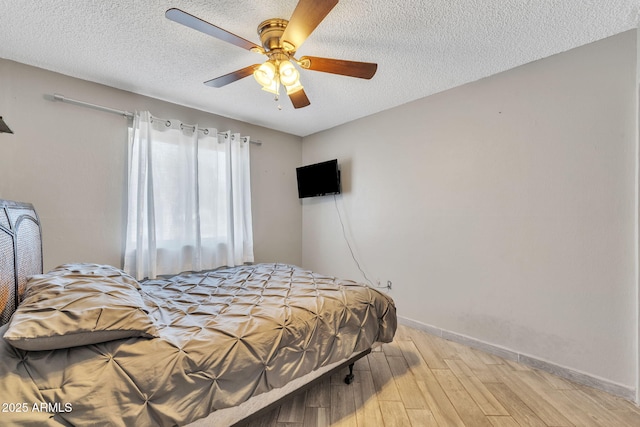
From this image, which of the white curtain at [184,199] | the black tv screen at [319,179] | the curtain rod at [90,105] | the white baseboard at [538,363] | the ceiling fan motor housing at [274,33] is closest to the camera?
the ceiling fan motor housing at [274,33]

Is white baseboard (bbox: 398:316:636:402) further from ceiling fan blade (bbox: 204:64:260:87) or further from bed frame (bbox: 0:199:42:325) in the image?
bed frame (bbox: 0:199:42:325)

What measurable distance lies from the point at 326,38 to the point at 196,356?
2088 mm

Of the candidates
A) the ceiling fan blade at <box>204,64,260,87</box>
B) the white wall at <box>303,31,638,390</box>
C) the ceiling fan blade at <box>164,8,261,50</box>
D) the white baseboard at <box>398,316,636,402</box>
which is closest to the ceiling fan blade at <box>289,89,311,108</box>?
the ceiling fan blade at <box>204,64,260,87</box>

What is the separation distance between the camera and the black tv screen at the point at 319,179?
3.56m

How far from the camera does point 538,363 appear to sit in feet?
6.93

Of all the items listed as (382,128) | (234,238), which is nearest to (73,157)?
(234,238)

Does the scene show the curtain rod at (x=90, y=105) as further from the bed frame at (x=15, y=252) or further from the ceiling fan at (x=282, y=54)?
the ceiling fan at (x=282, y=54)

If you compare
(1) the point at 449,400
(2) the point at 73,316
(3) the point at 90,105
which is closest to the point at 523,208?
(1) the point at 449,400

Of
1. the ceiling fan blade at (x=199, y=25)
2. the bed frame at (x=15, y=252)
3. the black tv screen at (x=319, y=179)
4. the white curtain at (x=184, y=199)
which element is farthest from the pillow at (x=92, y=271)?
the black tv screen at (x=319, y=179)

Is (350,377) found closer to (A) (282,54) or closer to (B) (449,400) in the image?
(B) (449,400)

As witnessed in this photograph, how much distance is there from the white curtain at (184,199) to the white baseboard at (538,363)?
91.7 inches

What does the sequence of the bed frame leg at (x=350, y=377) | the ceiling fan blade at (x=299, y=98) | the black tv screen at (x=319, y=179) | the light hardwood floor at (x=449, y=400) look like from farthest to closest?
the black tv screen at (x=319, y=179) < the ceiling fan blade at (x=299, y=98) < the bed frame leg at (x=350, y=377) < the light hardwood floor at (x=449, y=400)

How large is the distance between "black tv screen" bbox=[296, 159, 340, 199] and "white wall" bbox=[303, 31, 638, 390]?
1.57 ft

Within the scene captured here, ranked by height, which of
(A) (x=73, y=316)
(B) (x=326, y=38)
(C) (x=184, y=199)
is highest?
(B) (x=326, y=38)
